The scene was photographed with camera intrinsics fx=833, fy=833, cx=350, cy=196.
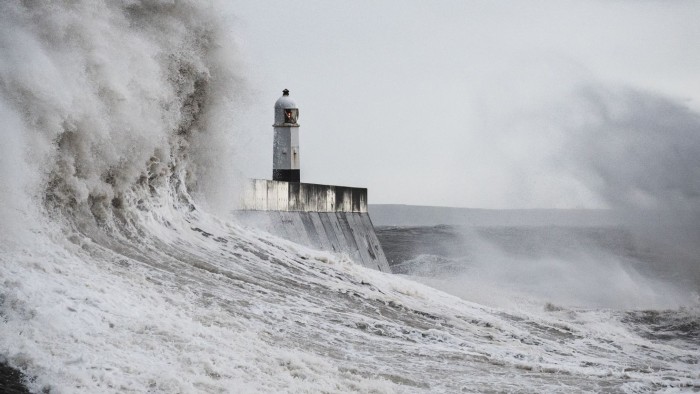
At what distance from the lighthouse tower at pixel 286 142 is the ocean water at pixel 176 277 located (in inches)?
221

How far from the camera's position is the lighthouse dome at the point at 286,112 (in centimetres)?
1516

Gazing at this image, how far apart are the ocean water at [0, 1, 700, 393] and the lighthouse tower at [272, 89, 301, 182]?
18.4ft

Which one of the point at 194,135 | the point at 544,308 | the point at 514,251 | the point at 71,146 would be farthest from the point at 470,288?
the point at 514,251

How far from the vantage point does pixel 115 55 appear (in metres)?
6.73

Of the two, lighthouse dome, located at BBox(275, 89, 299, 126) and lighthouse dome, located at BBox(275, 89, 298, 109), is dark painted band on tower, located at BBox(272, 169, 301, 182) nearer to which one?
lighthouse dome, located at BBox(275, 89, 299, 126)

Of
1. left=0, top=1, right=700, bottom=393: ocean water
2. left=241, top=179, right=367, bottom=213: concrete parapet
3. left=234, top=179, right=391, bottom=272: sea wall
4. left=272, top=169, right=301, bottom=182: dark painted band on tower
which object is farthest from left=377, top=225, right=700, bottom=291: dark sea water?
left=0, top=1, right=700, bottom=393: ocean water

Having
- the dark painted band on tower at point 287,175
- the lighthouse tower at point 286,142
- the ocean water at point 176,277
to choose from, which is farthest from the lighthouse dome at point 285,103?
the ocean water at point 176,277

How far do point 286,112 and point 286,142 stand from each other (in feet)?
1.97

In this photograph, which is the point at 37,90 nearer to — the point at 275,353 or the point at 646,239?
the point at 275,353

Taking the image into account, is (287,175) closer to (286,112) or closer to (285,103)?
(286,112)

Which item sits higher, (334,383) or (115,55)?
Answer: (115,55)

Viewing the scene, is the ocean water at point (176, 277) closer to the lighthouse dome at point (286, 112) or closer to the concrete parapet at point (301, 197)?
the concrete parapet at point (301, 197)

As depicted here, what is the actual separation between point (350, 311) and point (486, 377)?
1546 millimetres

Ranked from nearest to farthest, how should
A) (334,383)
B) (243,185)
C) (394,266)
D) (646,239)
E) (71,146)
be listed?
(334,383)
(71,146)
(243,185)
(394,266)
(646,239)
